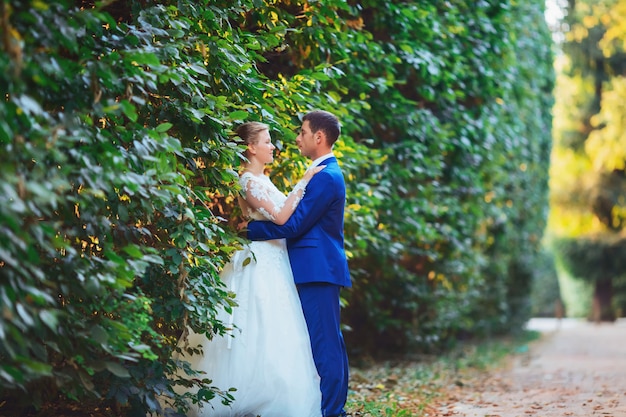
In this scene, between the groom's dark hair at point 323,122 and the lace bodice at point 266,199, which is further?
the groom's dark hair at point 323,122

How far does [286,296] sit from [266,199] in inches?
25.6

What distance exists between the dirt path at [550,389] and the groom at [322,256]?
5.17 feet

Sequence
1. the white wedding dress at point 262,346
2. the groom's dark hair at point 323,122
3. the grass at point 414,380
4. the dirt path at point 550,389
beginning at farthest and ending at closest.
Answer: the dirt path at point 550,389
the grass at point 414,380
the groom's dark hair at point 323,122
the white wedding dress at point 262,346

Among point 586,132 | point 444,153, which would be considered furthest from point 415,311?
point 586,132

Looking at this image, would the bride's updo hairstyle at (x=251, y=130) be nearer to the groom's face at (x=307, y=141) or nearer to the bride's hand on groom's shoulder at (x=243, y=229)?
the groom's face at (x=307, y=141)

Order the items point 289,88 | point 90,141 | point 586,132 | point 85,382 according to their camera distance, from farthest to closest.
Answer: point 586,132, point 289,88, point 85,382, point 90,141

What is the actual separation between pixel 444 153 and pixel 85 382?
6.25 m

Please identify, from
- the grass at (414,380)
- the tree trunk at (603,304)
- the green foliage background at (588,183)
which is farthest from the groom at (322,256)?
the tree trunk at (603,304)

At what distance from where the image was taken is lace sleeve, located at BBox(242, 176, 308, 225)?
525 cm

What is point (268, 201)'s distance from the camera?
207 inches

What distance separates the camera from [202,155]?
15.0 feet

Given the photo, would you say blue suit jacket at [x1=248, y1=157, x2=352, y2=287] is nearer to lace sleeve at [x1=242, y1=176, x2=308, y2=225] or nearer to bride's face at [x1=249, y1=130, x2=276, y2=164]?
lace sleeve at [x1=242, y1=176, x2=308, y2=225]

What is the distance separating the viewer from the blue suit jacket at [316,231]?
17.3ft

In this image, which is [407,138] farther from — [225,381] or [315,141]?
[225,381]
